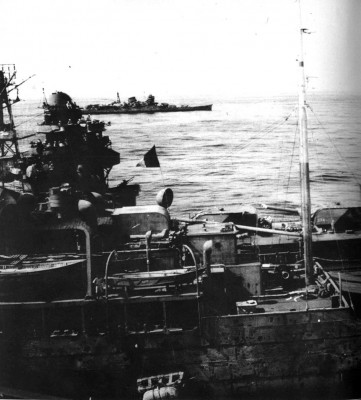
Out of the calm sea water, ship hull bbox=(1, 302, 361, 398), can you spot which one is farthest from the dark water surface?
ship hull bbox=(1, 302, 361, 398)

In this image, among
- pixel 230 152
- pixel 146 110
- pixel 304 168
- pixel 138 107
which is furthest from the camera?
pixel 230 152

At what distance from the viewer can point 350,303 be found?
950 cm

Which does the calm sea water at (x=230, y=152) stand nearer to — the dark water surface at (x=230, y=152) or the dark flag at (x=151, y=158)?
the dark water surface at (x=230, y=152)

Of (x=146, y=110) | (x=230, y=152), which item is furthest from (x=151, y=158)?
(x=230, y=152)

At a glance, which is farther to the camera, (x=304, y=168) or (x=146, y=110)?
(x=146, y=110)

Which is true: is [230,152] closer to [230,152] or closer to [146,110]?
[230,152]

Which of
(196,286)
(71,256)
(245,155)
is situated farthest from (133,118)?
(196,286)

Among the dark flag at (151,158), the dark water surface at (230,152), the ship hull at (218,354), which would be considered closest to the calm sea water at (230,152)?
the dark water surface at (230,152)

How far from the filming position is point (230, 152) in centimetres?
1291

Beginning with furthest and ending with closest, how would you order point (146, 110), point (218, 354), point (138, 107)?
point (146, 110)
point (138, 107)
point (218, 354)

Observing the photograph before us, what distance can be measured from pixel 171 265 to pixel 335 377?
3858 mm

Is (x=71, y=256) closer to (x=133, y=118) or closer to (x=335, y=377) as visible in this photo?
(x=133, y=118)

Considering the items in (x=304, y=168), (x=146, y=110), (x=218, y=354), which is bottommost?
(x=218, y=354)

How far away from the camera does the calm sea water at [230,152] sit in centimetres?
1055
